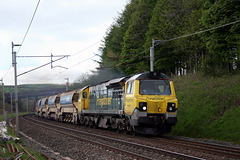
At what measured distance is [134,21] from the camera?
40875 millimetres

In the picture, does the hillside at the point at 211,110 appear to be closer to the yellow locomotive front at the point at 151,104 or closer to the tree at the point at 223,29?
the tree at the point at 223,29

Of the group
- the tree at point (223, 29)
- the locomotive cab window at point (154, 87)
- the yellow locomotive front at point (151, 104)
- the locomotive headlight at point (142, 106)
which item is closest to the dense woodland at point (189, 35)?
the tree at point (223, 29)

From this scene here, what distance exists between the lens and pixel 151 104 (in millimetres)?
15766

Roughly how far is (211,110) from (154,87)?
5.38 meters

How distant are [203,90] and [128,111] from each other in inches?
384

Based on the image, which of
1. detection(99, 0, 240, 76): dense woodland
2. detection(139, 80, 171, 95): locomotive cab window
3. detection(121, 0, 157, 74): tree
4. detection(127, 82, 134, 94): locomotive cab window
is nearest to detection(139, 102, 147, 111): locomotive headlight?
detection(139, 80, 171, 95): locomotive cab window

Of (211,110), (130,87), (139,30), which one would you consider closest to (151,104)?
(130,87)

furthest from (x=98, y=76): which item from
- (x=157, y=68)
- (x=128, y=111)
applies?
(x=128, y=111)

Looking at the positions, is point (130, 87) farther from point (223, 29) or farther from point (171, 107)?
point (223, 29)

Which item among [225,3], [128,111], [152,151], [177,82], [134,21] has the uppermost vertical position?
[134,21]

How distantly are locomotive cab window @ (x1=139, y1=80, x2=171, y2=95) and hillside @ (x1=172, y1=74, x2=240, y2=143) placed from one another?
11.8 ft

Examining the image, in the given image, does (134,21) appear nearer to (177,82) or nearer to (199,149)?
(177,82)

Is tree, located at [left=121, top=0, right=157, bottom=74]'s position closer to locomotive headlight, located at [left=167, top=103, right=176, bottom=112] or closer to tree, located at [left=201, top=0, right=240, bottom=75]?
tree, located at [left=201, top=0, right=240, bottom=75]


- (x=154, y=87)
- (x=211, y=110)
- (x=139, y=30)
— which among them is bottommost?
(x=211, y=110)
